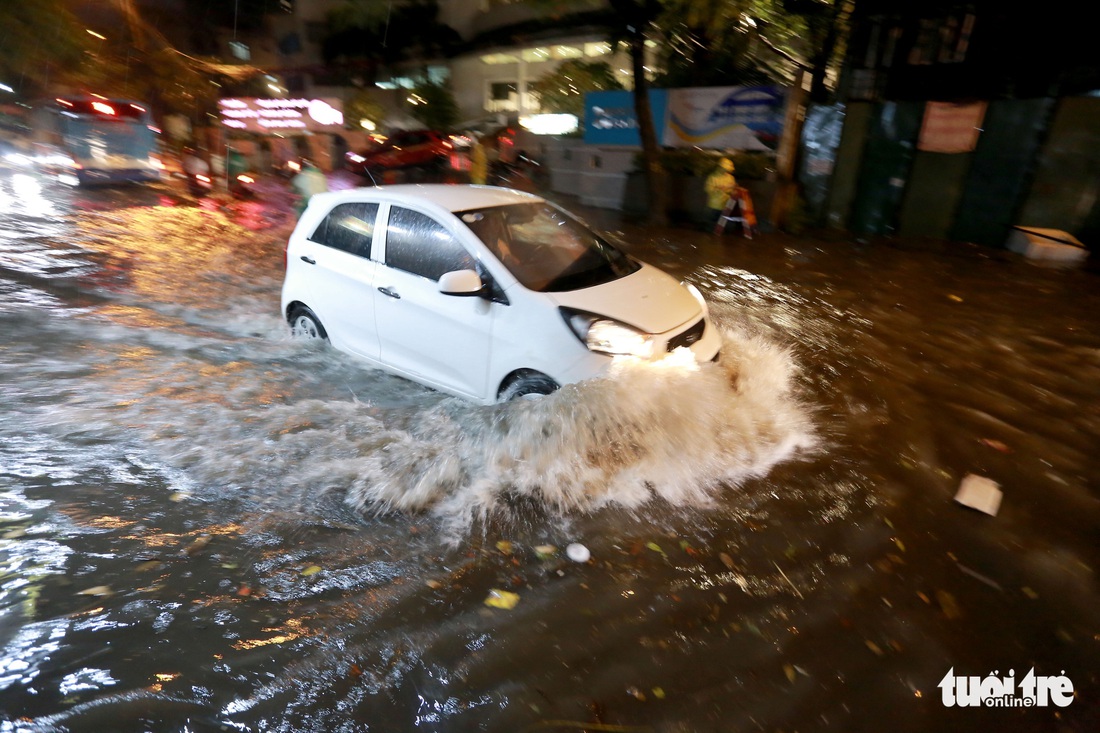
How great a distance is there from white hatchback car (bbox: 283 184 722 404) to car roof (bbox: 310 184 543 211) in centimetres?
1

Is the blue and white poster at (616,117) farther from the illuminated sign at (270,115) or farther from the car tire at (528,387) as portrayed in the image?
the illuminated sign at (270,115)

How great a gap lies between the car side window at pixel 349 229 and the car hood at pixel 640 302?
1882 mm

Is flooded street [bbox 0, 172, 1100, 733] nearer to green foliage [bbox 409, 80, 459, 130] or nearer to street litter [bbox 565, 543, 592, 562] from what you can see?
street litter [bbox 565, 543, 592, 562]

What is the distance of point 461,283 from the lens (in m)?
4.45

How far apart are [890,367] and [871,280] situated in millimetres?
3646

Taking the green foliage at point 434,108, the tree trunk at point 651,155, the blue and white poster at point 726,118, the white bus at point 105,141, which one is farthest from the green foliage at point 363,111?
the tree trunk at point 651,155

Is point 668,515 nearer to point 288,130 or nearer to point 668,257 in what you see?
point 668,257

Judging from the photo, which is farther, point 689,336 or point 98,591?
point 689,336

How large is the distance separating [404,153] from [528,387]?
17322 millimetres

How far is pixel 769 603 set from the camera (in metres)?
3.16

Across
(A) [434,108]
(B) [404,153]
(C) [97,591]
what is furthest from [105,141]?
(C) [97,591]

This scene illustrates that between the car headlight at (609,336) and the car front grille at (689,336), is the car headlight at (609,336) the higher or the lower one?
the higher one

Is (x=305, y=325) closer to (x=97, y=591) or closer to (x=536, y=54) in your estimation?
(x=97, y=591)

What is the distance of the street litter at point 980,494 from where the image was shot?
3.94m
